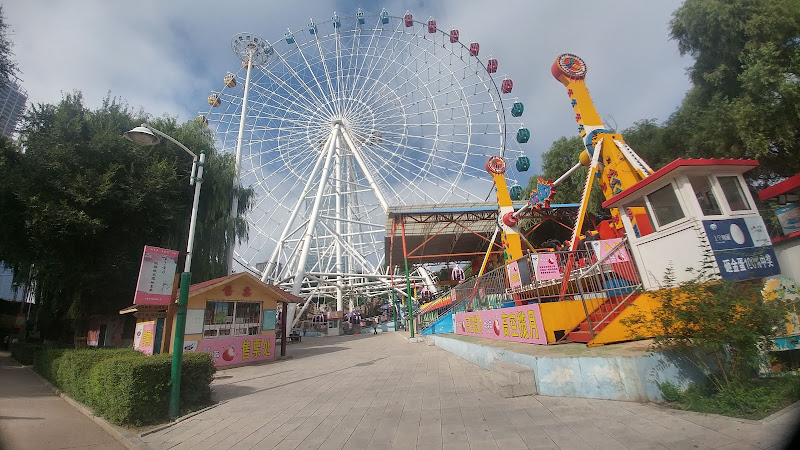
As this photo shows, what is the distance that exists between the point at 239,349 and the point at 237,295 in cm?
204

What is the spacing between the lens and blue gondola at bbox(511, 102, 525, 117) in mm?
25547

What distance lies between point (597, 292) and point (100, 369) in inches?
391

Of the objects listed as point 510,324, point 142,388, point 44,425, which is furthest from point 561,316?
point 44,425

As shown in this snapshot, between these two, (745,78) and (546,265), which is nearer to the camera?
(546,265)

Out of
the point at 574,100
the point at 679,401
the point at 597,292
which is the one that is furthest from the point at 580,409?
the point at 574,100

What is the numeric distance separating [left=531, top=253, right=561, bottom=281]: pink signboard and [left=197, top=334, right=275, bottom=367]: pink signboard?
34.7 ft

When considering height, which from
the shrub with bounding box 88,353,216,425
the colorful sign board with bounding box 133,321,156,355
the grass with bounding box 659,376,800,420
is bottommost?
the grass with bounding box 659,376,800,420

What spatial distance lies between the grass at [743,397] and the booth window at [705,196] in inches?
107

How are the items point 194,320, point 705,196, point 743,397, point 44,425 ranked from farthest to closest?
point 194,320 → point 44,425 → point 705,196 → point 743,397

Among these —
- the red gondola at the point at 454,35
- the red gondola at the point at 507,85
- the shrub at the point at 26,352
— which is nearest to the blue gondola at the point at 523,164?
the red gondola at the point at 507,85

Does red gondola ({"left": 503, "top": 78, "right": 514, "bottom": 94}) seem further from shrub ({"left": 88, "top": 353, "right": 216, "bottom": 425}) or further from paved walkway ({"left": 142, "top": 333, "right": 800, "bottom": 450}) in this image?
shrub ({"left": 88, "top": 353, "right": 216, "bottom": 425})

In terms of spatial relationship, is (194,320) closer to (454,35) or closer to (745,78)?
(745,78)

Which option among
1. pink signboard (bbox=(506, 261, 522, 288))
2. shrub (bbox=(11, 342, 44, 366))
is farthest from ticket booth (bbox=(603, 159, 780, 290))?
shrub (bbox=(11, 342, 44, 366))

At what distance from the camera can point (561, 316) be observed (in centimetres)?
751
